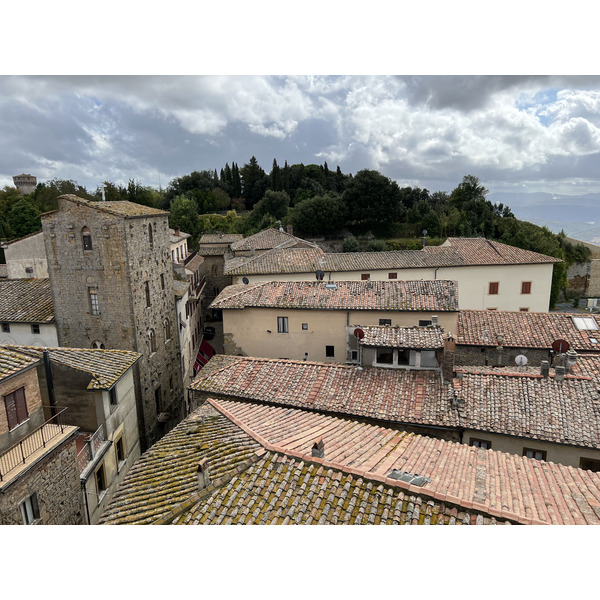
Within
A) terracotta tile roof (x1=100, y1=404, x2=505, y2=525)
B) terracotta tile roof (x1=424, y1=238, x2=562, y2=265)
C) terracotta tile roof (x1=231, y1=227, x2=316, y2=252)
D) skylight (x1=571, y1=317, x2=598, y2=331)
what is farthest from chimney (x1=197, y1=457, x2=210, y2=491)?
terracotta tile roof (x1=424, y1=238, x2=562, y2=265)

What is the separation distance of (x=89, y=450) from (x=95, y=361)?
2.43 metres

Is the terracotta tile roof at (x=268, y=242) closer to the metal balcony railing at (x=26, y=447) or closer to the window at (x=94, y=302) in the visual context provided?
the window at (x=94, y=302)

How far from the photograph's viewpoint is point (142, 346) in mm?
15359

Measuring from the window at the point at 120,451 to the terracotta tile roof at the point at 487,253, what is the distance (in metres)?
24.8

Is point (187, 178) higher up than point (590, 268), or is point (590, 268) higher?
point (187, 178)

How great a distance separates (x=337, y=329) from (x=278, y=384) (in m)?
5.45

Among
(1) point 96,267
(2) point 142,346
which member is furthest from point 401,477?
(1) point 96,267

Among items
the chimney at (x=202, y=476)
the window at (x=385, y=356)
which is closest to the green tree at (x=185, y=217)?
the window at (x=385, y=356)

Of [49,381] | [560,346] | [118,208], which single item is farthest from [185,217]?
[560,346]

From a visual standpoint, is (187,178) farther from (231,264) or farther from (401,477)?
(401,477)

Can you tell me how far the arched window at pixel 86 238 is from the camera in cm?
1453

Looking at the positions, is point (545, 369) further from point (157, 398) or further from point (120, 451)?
point (157, 398)

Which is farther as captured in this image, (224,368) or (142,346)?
(142,346)

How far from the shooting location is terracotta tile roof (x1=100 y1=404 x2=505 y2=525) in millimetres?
5781
